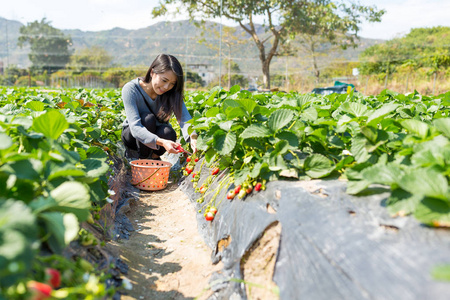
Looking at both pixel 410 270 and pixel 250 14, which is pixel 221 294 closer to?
pixel 410 270

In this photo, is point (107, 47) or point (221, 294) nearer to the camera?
point (221, 294)

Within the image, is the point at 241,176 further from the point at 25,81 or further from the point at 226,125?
the point at 25,81

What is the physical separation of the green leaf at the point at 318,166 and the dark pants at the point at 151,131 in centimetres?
206

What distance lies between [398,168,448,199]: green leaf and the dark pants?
2648 mm

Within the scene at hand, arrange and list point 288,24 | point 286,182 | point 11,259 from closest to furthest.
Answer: point 11,259
point 286,182
point 288,24

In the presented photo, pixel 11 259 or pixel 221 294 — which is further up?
pixel 11 259

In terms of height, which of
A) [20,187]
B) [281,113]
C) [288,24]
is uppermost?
[288,24]

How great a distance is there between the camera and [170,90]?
337cm

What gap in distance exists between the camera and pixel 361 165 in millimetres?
1396

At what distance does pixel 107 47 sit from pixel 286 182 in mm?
34282

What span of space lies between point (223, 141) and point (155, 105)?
1.75 meters

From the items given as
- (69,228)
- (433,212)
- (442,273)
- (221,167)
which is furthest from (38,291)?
(221,167)

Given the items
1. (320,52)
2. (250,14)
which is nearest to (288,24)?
(250,14)

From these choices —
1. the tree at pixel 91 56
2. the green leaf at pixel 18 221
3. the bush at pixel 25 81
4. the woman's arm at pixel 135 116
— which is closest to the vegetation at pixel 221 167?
the green leaf at pixel 18 221
